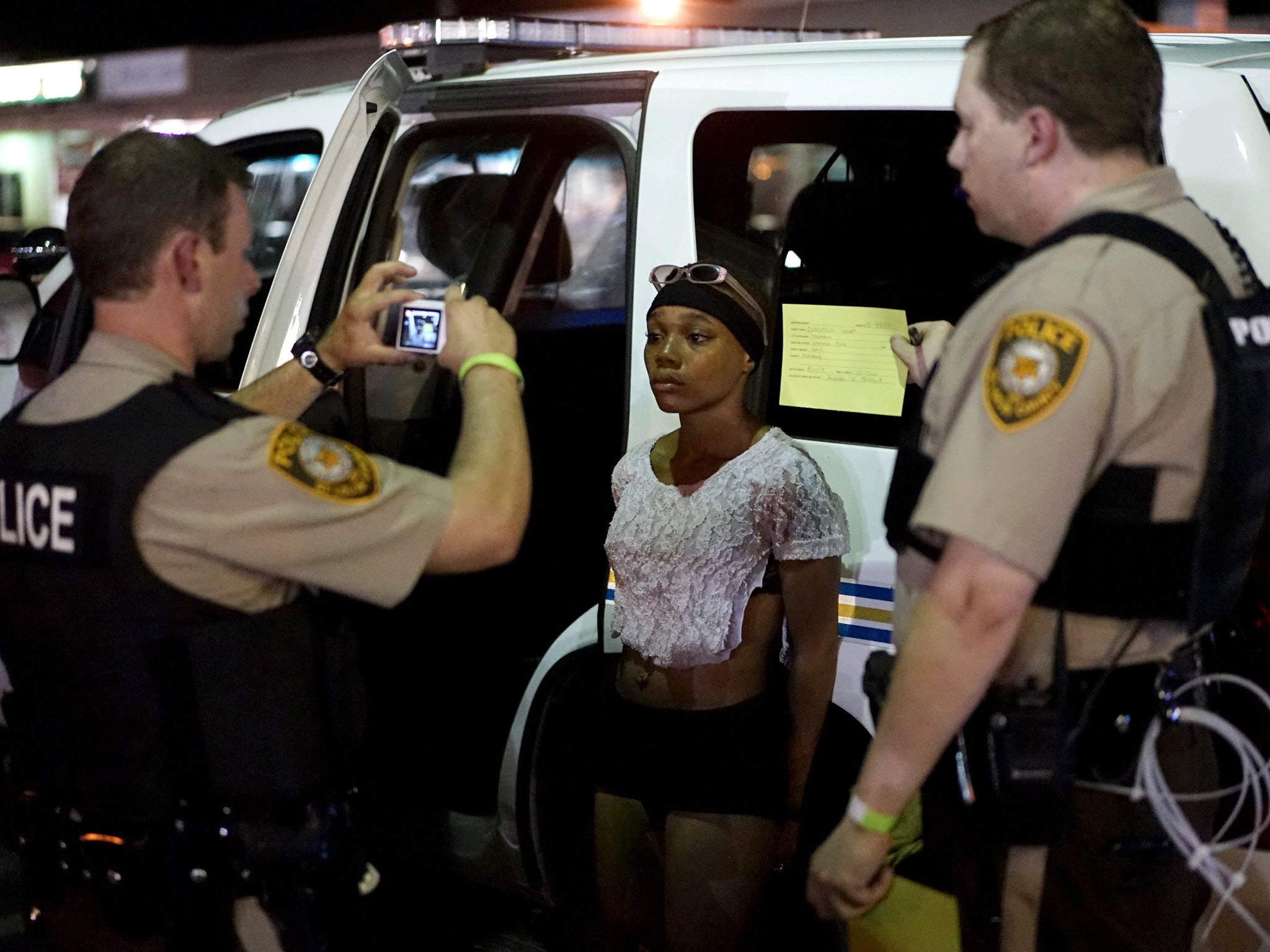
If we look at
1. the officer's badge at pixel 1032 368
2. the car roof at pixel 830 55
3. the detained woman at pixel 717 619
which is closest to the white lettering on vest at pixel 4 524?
the detained woman at pixel 717 619

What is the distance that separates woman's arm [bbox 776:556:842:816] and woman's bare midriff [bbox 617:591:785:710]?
0.05m

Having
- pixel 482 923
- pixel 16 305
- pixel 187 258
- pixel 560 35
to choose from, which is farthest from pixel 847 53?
pixel 482 923

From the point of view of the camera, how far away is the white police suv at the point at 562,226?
2.39 meters

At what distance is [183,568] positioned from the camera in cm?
167

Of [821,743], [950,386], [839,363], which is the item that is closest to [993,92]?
[950,386]

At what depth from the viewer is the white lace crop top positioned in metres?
2.28

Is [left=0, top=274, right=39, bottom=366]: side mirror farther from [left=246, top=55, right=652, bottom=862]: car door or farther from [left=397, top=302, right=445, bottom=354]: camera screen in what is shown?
[left=397, top=302, right=445, bottom=354]: camera screen

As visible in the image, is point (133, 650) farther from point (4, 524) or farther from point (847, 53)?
point (847, 53)

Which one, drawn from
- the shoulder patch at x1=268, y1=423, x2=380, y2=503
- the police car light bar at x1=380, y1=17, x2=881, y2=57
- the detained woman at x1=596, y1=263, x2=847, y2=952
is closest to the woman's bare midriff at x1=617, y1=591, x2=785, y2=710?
the detained woman at x1=596, y1=263, x2=847, y2=952

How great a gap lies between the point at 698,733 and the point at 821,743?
0.30 meters

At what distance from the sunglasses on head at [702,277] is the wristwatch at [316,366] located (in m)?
0.64

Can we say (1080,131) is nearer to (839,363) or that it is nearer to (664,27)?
(839,363)

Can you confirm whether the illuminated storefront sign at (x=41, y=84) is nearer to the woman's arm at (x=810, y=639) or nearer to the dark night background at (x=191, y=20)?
the dark night background at (x=191, y=20)

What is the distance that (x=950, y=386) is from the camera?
1640 millimetres
